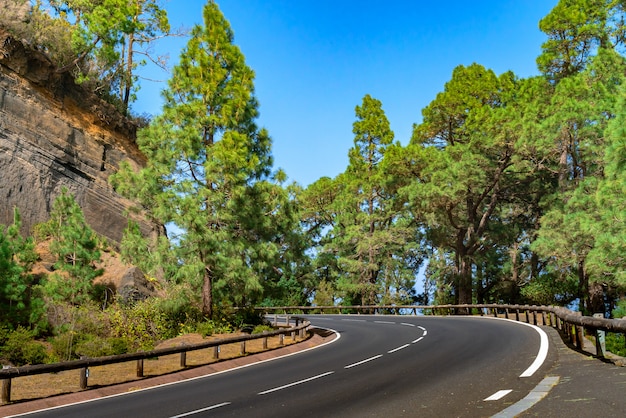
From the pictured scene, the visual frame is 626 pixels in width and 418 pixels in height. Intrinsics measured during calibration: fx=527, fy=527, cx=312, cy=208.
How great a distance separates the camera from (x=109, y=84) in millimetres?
39781

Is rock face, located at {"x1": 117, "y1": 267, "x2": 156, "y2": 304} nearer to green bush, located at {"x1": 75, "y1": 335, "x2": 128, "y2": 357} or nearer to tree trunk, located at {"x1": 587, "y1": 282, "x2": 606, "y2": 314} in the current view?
green bush, located at {"x1": 75, "y1": 335, "x2": 128, "y2": 357}

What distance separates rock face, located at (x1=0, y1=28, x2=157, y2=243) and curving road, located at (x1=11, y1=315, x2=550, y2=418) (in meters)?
17.9

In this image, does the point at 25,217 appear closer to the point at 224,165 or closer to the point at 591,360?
the point at 224,165

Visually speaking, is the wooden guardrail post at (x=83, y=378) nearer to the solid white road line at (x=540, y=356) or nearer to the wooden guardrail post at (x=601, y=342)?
the solid white road line at (x=540, y=356)

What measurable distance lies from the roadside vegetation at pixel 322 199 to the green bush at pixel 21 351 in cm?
6

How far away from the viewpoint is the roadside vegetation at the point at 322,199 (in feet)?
76.7

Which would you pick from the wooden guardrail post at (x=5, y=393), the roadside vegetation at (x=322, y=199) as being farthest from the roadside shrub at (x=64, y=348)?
the wooden guardrail post at (x=5, y=393)

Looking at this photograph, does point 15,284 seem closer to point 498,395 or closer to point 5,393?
point 5,393

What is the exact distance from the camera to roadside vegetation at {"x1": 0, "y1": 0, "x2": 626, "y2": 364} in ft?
76.7

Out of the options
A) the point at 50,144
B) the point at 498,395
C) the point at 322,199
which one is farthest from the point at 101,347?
the point at 322,199

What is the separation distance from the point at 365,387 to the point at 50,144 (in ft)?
90.0

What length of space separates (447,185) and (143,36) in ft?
83.8

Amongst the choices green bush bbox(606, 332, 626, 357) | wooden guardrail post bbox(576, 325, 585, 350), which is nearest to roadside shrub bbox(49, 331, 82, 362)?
wooden guardrail post bbox(576, 325, 585, 350)

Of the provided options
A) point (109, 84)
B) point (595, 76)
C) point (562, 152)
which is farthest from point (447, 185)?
point (109, 84)
